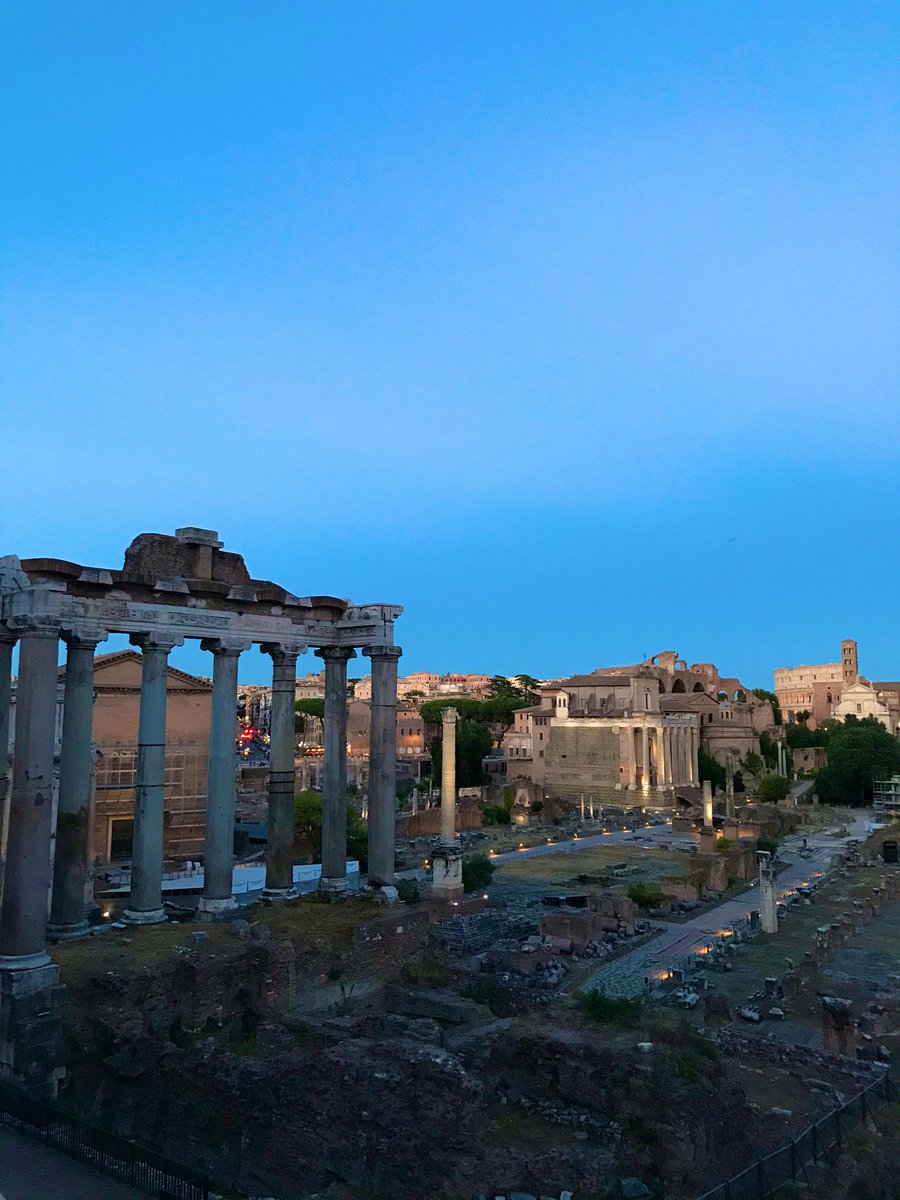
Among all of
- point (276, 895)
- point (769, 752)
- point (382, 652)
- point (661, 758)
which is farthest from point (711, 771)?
point (276, 895)

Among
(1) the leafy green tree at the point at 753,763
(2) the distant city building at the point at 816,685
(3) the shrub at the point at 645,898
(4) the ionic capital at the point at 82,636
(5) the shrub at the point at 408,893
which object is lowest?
(3) the shrub at the point at 645,898

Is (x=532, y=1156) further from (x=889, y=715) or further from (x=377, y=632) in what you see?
(x=889, y=715)

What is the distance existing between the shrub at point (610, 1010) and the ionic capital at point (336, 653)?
9.25 meters

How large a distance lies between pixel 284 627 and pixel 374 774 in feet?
13.4

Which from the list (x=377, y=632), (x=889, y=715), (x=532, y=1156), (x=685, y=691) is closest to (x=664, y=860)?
(x=377, y=632)

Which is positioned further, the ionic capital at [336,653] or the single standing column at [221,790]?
the ionic capital at [336,653]

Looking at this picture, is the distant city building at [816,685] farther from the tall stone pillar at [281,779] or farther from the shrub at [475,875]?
the tall stone pillar at [281,779]

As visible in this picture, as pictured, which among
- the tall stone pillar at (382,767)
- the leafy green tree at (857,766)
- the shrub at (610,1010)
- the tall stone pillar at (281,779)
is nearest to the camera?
the shrub at (610,1010)

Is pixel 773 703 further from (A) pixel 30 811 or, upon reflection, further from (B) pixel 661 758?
(A) pixel 30 811

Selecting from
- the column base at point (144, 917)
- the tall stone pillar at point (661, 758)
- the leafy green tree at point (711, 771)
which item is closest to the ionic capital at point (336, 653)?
the column base at point (144, 917)

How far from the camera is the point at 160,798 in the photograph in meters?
17.3

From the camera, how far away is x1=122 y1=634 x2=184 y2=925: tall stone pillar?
16938mm

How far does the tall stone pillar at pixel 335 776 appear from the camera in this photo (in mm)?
20422

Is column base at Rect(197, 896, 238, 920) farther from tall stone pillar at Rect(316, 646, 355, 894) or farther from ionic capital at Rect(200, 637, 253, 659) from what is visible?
ionic capital at Rect(200, 637, 253, 659)
